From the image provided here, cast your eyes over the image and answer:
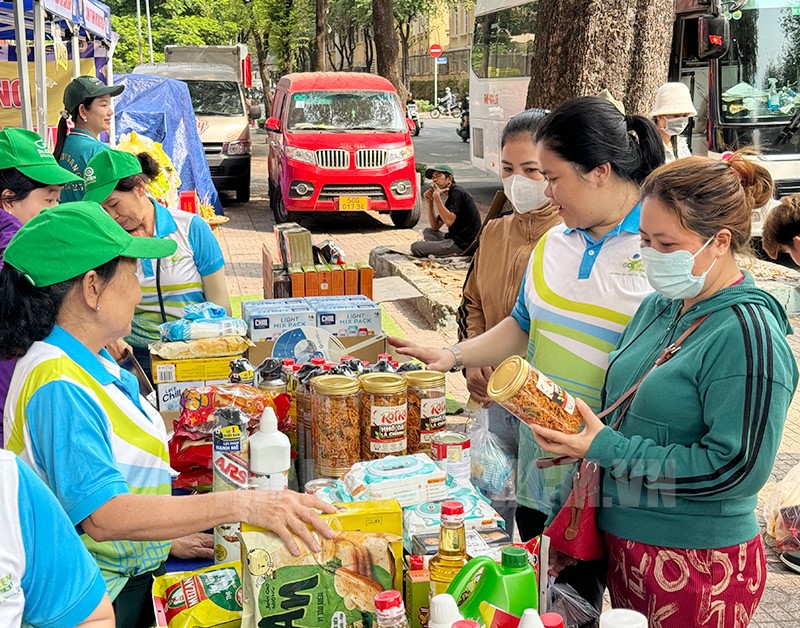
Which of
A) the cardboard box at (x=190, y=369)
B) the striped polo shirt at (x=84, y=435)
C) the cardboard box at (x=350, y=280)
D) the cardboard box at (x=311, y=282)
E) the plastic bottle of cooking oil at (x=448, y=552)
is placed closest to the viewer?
the plastic bottle of cooking oil at (x=448, y=552)

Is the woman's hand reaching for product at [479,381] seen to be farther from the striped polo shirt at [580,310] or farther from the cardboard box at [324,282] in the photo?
the cardboard box at [324,282]

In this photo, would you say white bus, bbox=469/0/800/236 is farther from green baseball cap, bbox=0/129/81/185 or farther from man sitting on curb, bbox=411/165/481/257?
green baseball cap, bbox=0/129/81/185

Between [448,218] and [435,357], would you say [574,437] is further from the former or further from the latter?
[448,218]

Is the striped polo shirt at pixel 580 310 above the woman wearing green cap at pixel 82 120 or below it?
below

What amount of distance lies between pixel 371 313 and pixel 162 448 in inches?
68.0

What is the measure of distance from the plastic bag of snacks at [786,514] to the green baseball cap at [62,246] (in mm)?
3855

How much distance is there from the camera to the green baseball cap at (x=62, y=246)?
2209 millimetres

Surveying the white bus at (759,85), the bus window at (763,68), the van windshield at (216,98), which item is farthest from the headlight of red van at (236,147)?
the bus window at (763,68)

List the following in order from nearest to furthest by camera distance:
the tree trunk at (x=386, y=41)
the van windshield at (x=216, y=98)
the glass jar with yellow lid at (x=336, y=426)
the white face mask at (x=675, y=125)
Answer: the glass jar with yellow lid at (x=336, y=426) → the white face mask at (x=675, y=125) → the van windshield at (x=216, y=98) → the tree trunk at (x=386, y=41)

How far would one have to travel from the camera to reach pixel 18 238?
2.23m

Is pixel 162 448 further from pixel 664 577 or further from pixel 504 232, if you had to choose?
pixel 504 232

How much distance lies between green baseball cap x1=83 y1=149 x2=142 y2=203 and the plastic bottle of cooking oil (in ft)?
8.09

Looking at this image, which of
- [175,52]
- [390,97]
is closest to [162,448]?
[390,97]

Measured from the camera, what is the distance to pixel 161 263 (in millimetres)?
4152
